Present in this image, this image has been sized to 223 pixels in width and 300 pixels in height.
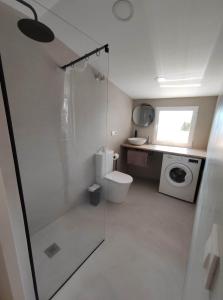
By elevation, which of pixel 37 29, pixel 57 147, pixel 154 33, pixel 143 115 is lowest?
pixel 57 147

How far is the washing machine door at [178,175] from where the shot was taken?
243 cm

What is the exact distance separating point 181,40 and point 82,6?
94 cm

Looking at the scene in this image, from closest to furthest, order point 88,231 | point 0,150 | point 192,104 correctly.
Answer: point 0,150
point 88,231
point 192,104

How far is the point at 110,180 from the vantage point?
7.37 ft

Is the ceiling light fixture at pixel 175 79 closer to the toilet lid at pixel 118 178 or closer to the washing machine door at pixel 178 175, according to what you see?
the washing machine door at pixel 178 175

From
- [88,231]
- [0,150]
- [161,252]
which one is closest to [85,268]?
[88,231]

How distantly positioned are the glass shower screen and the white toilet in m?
0.12

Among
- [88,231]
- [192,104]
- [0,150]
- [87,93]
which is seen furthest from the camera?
[192,104]

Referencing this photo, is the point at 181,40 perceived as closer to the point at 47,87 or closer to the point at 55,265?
the point at 47,87

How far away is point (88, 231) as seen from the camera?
6.00 ft

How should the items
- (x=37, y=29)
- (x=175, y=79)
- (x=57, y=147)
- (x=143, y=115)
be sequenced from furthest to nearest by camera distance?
(x=143, y=115) → (x=175, y=79) → (x=57, y=147) → (x=37, y=29)

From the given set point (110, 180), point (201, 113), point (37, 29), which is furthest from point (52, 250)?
point (201, 113)

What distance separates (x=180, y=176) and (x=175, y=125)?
1.10 metres

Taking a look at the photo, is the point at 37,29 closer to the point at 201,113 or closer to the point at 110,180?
the point at 110,180
